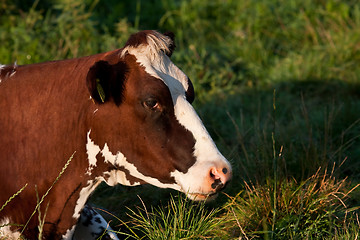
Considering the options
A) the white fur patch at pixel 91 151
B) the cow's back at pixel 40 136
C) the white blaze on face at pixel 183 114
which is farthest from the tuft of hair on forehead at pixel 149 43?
the white fur patch at pixel 91 151

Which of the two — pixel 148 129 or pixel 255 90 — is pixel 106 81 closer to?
pixel 148 129

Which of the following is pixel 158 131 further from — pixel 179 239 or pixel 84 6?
pixel 84 6

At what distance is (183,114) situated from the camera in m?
2.87

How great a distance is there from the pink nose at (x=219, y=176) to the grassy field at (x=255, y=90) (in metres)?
0.54

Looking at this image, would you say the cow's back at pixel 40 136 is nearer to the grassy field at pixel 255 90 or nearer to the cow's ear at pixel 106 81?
the cow's ear at pixel 106 81

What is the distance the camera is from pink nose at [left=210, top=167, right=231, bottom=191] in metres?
2.75

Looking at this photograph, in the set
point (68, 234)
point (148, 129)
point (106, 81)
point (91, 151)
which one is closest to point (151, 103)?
point (148, 129)

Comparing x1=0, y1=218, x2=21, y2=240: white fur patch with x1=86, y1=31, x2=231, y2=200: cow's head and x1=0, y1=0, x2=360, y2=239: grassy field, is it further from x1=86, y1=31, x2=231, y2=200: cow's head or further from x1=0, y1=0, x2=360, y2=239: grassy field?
x1=0, y1=0, x2=360, y2=239: grassy field

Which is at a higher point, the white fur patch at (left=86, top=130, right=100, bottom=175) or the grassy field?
the white fur patch at (left=86, top=130, right=100, bottom=175)

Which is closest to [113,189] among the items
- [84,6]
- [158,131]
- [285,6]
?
[158,131]

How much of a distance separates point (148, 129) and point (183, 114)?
0.19 m

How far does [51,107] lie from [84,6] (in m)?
4.01

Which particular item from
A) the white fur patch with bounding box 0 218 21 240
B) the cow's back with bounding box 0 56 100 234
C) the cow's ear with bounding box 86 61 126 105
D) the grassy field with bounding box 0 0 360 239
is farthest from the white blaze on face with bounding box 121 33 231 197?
the white fur patch with bounding box 0 218 21 240

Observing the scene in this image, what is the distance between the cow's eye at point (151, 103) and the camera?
9.31 ft
